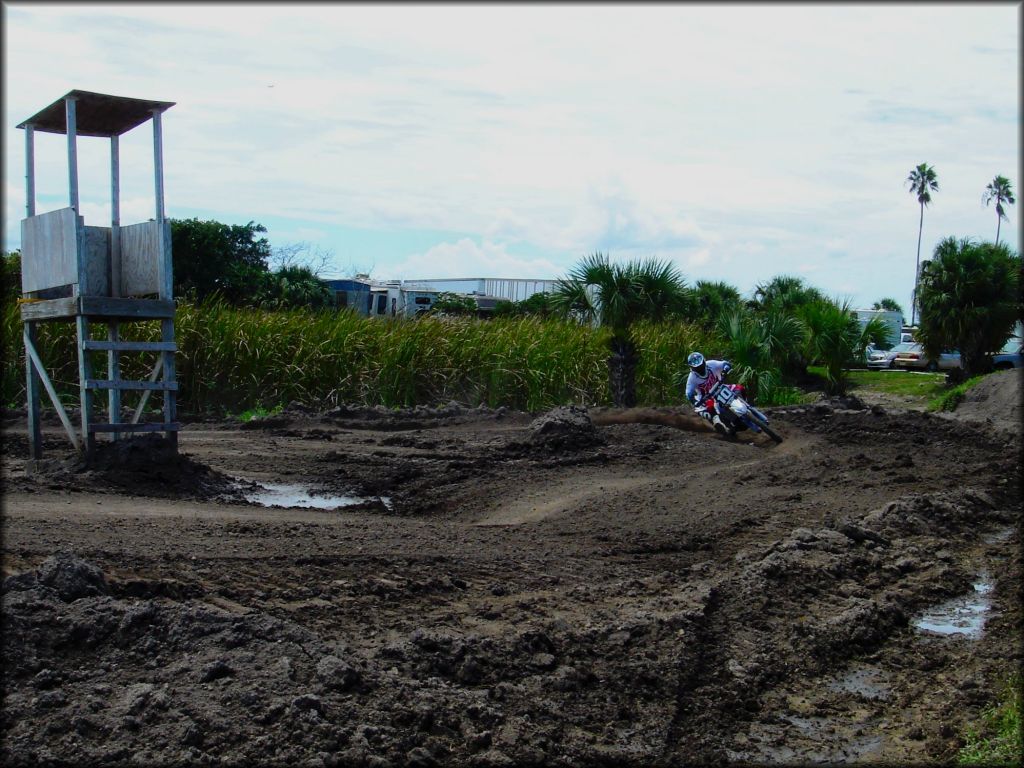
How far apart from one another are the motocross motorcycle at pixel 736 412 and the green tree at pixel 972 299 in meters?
13.9

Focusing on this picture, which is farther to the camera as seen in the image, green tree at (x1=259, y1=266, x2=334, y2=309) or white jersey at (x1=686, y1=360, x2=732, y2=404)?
green tree at (x1=259, y1=266, x2=334, y2=309)

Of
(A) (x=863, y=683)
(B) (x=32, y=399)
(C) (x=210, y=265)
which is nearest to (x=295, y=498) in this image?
(B) (x=32, y=399)

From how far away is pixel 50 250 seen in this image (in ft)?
36.6

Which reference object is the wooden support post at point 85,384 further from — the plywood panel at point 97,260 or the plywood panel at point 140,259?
the plywood panel at point 140,259

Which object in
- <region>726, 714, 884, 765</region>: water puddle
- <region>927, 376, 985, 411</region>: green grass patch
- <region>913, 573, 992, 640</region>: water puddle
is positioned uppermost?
<region>927, 376, 985, 411</region>: green grass patch

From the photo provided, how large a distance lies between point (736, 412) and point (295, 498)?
7.73 m

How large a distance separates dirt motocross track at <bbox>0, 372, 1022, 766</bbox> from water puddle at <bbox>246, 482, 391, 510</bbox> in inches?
7.7

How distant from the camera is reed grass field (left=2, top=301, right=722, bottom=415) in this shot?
17.9 m

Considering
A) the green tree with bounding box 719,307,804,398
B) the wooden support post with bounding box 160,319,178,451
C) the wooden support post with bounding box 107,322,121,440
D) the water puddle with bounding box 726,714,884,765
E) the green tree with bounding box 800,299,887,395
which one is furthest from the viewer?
the green tree with bounding box 800,299,887,395

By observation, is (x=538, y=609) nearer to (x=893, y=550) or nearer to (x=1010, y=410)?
(x=893, y=550)

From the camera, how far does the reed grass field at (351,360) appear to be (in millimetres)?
17922

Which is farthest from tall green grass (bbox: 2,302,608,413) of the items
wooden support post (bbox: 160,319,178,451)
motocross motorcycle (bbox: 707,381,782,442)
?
wooden support post (bbox: 160,319,178,451)

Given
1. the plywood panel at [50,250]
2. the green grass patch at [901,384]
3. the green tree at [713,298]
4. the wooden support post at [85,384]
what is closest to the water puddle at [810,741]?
the wooden support post at [85,384]

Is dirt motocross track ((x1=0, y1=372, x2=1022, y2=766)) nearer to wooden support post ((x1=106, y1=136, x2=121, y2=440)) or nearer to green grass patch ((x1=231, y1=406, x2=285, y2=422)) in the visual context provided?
wooden support post ((x1=106, y1=136, x2=121, y2=440))
